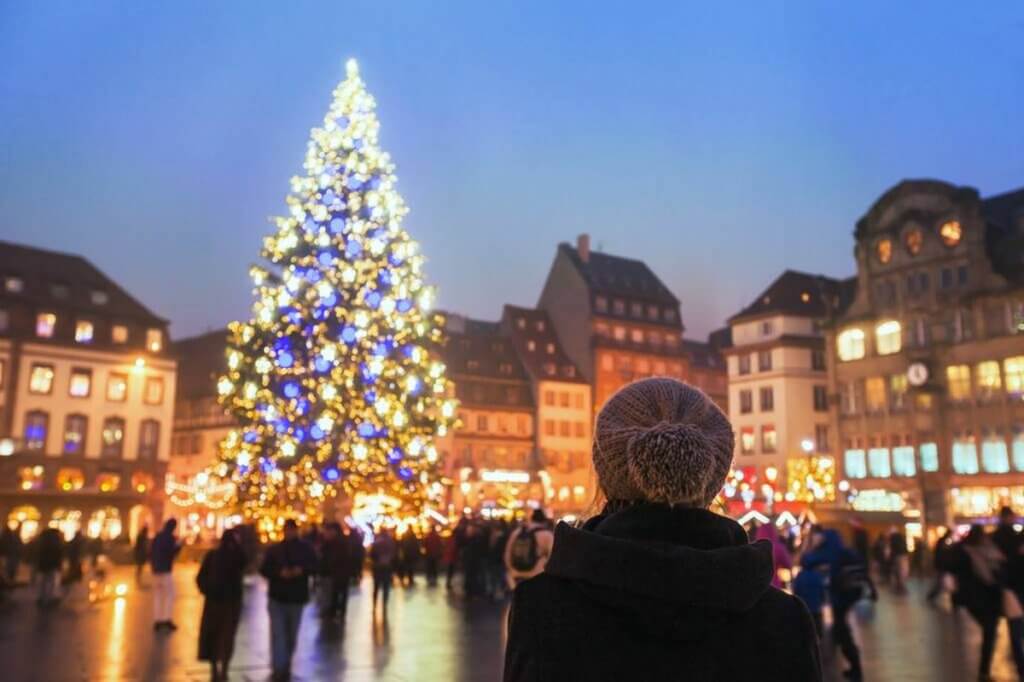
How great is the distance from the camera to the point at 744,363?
74.8 m

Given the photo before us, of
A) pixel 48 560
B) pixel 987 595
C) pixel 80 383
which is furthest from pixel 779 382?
pixel 987 595

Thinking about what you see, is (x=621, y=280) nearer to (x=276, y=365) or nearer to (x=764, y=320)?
(x=764, y=320)

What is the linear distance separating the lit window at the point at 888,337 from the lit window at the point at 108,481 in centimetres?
4688

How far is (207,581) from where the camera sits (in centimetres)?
1222

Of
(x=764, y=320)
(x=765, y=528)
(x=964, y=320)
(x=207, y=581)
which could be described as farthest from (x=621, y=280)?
(x=207, y=581)

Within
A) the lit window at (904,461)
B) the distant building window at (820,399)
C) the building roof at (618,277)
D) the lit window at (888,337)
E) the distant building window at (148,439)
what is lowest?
the lit window at (904,461)

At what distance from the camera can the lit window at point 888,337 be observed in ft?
191

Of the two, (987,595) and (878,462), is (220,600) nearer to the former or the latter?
(987,595)

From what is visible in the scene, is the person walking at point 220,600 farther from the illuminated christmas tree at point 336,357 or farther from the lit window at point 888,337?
the lit window at point 888,337

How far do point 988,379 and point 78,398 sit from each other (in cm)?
5284

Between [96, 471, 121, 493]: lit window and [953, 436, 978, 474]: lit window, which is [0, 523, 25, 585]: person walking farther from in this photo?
[953, 436, 978, 474]: lit window

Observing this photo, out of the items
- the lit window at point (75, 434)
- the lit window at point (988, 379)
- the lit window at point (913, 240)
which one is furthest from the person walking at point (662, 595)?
the lit window at point (75, 434)

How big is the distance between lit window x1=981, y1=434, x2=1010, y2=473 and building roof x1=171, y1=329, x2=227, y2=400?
55.1 m

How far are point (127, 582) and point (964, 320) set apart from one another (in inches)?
1726
